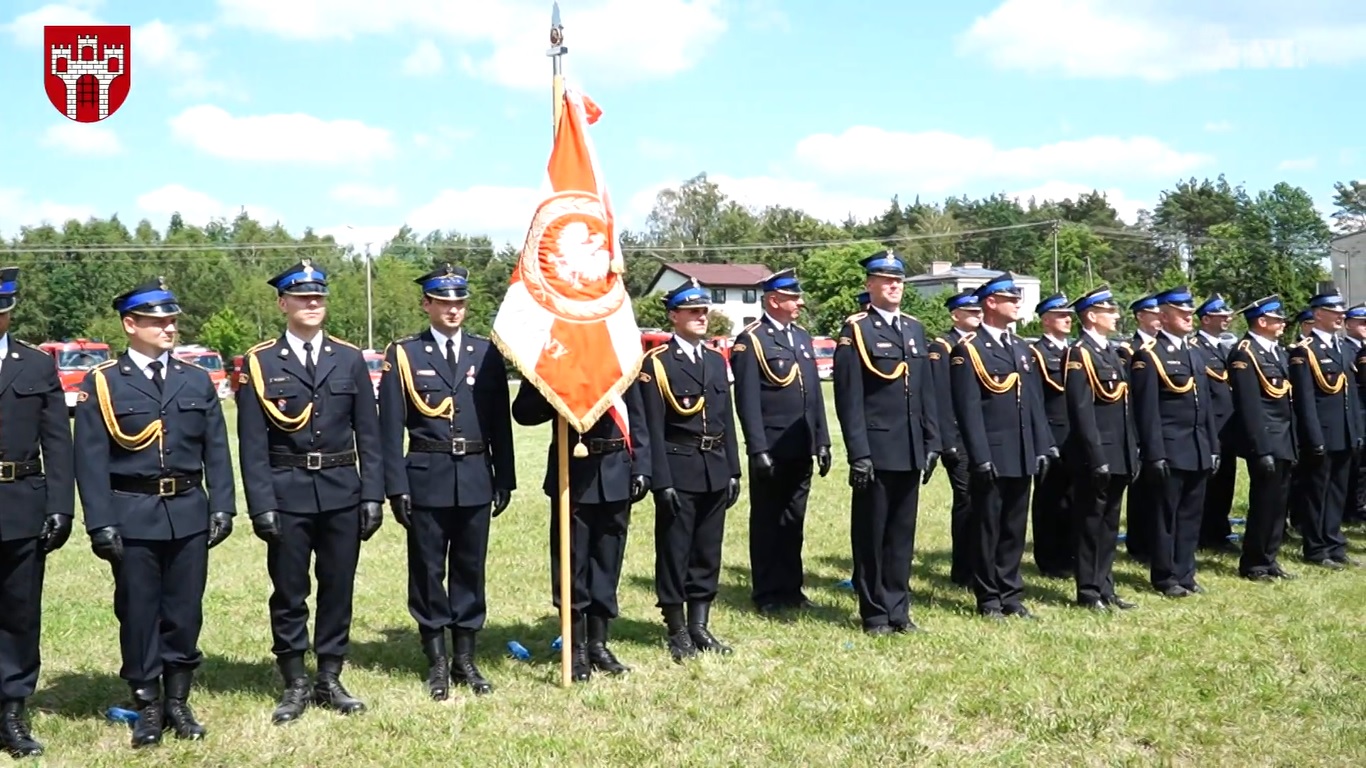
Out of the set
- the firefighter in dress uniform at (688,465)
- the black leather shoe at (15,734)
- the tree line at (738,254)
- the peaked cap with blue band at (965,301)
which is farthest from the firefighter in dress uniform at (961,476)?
the tree line at (738,254)

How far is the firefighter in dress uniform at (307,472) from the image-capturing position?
19.2 feet

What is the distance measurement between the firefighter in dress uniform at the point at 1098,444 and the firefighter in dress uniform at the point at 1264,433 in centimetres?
124

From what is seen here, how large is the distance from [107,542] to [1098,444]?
6072 mm

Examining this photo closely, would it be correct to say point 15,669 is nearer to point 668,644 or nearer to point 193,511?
point 193,511

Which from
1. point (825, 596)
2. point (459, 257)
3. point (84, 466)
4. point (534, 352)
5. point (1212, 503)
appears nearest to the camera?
point (84, 466)

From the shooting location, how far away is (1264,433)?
9195mm

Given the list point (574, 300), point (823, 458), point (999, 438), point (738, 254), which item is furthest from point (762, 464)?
point (738, 254)

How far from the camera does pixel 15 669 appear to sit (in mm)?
5496

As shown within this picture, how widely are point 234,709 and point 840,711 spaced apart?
2952mm

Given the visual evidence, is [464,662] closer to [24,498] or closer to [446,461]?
[446,461]

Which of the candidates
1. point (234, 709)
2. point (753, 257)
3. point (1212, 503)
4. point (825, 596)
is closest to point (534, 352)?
point (234, 709)

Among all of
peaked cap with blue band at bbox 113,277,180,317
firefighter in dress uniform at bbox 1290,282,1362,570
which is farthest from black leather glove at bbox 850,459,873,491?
firefighter in dress uniform at bbox 1290,282,1362,570

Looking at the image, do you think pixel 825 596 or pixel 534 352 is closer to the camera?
pixel 534 352

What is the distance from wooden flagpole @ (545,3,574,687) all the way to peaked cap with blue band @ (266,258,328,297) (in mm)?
1424
